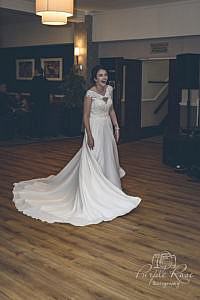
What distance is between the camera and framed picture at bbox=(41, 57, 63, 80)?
1219 cm

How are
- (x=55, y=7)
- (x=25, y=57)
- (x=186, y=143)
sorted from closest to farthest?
1. (x=55, y=7)
2. (x=186, y=143)
3. (x=25, y=57)

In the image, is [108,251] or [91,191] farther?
[91,191]

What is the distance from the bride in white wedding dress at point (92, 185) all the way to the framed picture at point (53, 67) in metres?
7.50

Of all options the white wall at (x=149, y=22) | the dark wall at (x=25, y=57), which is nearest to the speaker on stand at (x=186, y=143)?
the white wall at (x=149, y=22)

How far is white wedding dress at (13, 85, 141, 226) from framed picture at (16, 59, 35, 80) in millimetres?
8471

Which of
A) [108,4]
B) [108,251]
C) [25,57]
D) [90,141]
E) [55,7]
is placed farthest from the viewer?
[25,57]

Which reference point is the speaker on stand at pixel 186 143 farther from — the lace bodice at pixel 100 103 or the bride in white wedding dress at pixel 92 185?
the lace bodice at pixel 100 103

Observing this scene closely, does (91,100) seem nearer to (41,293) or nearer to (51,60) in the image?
(41,293)

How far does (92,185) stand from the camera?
4.62m

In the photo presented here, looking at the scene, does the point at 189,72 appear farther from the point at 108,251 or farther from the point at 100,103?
the point at 108,251

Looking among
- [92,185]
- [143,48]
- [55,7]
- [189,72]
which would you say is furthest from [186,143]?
[143,48]

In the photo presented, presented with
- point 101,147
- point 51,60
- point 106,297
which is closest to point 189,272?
point 106,297

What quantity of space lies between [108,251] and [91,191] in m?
1.09

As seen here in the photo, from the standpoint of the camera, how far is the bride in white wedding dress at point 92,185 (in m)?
4.46
